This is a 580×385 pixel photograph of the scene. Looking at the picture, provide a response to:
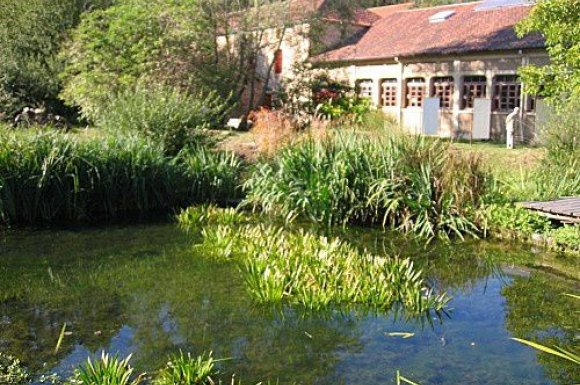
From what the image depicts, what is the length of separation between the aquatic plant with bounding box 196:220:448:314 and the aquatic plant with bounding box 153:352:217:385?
6.44 feet

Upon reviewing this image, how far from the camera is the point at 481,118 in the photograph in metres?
20.5

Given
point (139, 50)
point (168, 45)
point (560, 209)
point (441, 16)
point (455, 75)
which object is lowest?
point (560, 209)

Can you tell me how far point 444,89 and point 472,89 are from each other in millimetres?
1277

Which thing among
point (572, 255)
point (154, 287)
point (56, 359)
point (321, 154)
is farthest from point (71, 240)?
point (572, 255)

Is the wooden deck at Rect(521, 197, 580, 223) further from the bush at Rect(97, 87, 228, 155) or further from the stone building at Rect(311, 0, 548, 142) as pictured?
the stone building at Rect(311, 0, 548, 142)

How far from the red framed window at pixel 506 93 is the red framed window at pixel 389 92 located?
461 centimetres

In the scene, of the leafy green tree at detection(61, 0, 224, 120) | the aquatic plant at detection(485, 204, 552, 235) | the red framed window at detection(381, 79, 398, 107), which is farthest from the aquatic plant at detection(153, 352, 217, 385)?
the red framed window at detection(381, 79, 398, 107)

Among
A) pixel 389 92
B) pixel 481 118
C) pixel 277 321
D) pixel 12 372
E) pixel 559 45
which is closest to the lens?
pixel 12 372

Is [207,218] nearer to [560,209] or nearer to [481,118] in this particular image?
[560,209]

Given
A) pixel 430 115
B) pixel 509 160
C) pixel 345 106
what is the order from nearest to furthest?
1. pixel 509 160
2. pixel 430 115
3. pixel 345 106

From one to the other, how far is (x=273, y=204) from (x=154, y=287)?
427 centimetres

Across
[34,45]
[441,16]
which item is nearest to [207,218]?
[441,16]

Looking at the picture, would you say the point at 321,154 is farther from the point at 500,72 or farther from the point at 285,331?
the point at 500,72

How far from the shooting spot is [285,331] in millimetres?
6348
